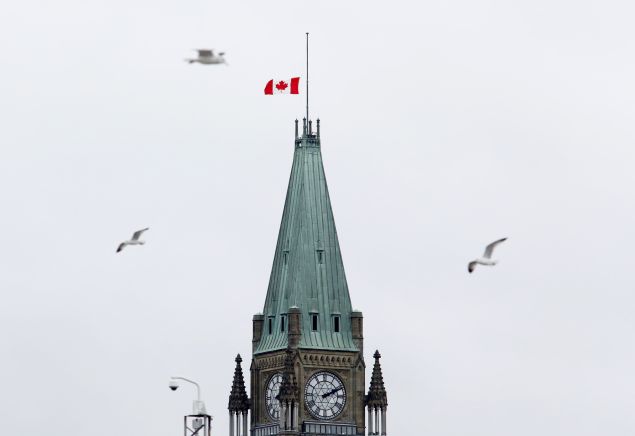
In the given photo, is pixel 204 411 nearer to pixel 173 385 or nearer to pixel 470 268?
pixel 173 385

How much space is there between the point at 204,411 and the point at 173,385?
21.3 feet

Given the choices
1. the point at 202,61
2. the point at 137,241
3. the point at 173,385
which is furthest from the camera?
the point at 173,385

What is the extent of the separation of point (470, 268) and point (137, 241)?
51.9 ft

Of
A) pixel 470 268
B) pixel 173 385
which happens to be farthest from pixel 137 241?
pixel 173 385

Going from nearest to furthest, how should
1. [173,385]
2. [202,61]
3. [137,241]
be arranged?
1. [202,61]
2. [137,241]
3. [173,385]

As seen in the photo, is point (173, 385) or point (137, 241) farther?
point (173, 385)

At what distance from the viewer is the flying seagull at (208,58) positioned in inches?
5157

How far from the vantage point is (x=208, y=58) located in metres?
132

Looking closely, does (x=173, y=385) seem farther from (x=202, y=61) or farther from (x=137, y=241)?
(x=202, y=61)

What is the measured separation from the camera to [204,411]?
179m

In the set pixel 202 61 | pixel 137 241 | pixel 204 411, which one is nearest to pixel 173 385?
pixel 204 411

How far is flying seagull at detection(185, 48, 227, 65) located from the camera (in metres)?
131

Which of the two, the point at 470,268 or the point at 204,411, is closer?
the point at 470,268

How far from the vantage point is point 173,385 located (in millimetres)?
173000
